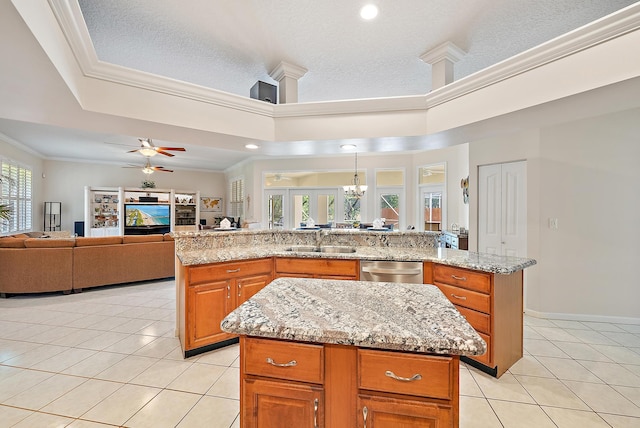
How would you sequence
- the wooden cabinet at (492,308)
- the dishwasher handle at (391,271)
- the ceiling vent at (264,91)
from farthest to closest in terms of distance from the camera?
the ceiling vent at (264,91), the dishwasher handle at (391,271), the wooden cabinet at (492,308)

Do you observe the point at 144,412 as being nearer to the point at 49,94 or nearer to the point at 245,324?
the point at 245,324

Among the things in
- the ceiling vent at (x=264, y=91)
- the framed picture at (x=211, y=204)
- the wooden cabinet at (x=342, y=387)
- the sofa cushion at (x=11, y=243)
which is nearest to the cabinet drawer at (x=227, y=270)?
the wooden cabinet at (x=342, y=387)

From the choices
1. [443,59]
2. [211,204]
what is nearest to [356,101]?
[443,59]

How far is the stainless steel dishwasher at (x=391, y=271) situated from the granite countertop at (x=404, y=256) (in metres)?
0.07

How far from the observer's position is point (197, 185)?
391 inches

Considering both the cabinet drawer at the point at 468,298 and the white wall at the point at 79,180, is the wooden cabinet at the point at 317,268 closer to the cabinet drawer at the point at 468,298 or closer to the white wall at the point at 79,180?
the cabinet drawer at the point at 468,298

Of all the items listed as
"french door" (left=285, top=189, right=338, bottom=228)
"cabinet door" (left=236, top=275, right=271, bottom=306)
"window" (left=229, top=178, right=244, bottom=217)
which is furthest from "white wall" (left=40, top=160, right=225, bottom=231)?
"cabinet door" (left=236, top=275, right=271, bottom=306)

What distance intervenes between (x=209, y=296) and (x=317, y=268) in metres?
1.09

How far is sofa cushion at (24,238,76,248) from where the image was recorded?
4.37 metres

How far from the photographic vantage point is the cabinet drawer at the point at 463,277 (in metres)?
2.33

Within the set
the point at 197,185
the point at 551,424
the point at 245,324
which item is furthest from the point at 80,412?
the point at 197,185

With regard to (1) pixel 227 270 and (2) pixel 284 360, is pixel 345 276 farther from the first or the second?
(2) pixel 284 360

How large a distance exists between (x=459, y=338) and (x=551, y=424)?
1.58 metres

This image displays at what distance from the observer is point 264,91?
314 centimetres
